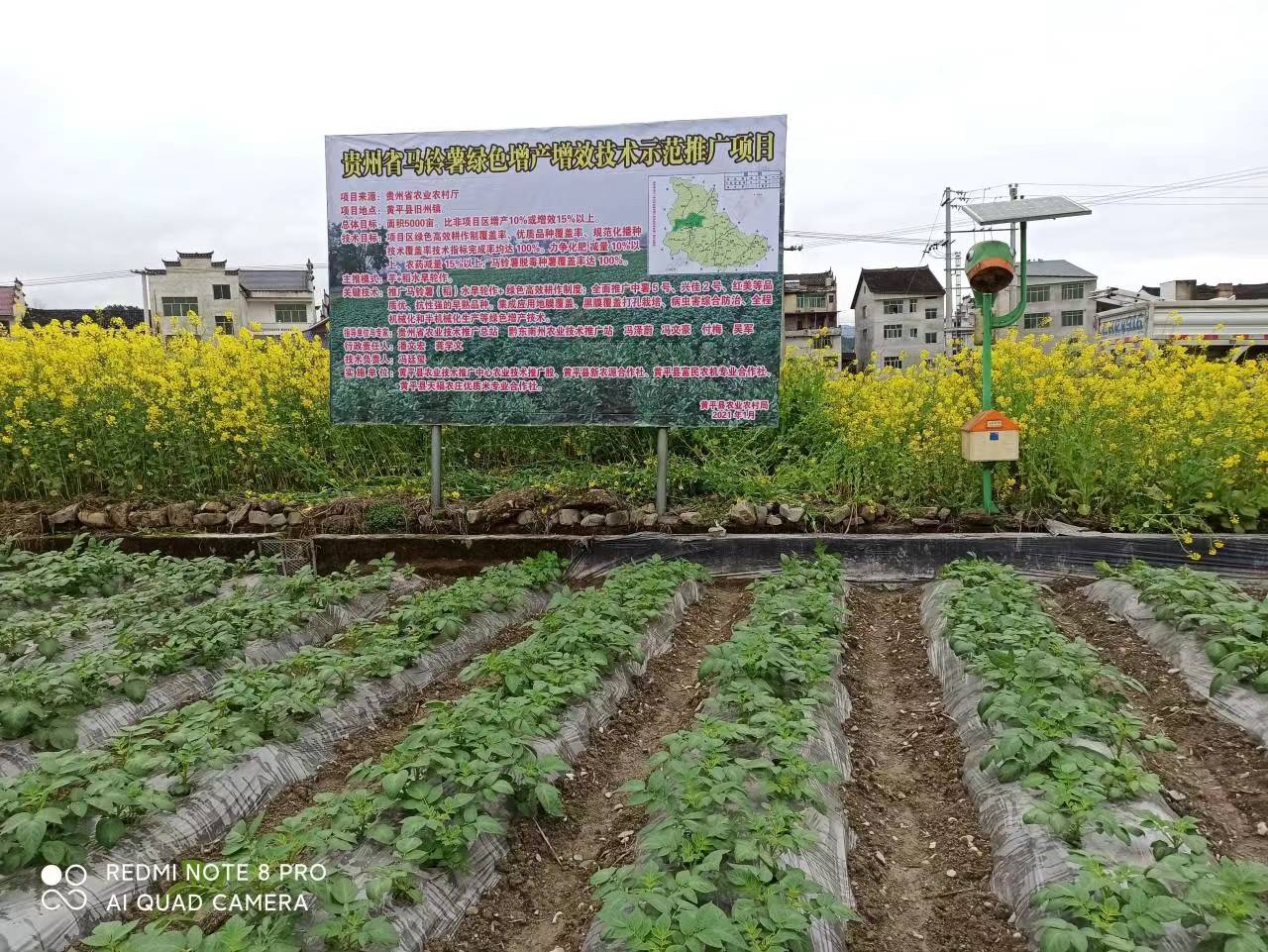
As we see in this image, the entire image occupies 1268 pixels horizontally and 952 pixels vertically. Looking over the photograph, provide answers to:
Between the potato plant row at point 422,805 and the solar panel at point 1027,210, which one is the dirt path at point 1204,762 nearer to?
the potato plant row at point 422,805

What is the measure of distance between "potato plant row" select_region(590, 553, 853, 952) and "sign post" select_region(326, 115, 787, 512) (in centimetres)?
301

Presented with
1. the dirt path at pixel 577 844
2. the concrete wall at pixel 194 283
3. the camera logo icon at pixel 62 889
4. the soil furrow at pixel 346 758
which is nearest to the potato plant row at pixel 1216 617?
the dirt path at pixel 577 844

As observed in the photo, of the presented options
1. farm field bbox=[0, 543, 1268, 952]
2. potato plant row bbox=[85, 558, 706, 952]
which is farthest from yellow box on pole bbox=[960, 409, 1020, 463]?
potato plant row bbox=[85, 558, 706, 952]

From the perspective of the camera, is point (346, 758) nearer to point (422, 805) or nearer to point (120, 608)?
point (422, 805)

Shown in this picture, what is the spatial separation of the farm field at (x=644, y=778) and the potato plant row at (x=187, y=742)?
14 mm

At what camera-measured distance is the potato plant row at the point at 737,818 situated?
6.36ft

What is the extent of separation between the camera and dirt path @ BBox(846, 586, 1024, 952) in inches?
93.1

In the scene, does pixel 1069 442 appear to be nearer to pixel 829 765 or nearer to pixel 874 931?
pixel 829 765

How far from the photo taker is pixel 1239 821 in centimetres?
274

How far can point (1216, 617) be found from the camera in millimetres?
3785

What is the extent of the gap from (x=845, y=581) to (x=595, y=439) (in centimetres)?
319

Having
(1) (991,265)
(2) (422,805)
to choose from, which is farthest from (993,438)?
(2) (422,805)

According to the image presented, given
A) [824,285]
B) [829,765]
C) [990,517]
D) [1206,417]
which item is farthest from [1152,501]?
[824,285]

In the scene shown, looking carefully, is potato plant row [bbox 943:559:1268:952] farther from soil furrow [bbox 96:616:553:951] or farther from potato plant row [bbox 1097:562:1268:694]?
soil furrow [bbox 96:616:553:951]
